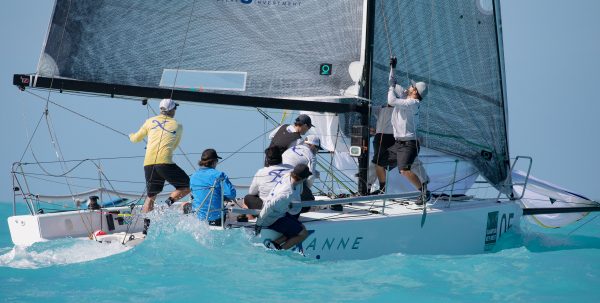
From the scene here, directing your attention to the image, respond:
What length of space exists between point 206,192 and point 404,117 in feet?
8.85

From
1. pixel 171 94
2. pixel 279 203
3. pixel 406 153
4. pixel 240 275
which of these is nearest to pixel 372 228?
pixel 279 203

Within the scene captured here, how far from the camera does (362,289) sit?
7012mm

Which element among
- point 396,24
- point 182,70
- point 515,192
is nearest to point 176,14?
point 182,70

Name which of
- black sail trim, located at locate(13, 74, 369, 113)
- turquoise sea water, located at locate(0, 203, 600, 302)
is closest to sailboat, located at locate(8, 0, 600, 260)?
black sail trim, located at locate(13, 74, 369, 113)

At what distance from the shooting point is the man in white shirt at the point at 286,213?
7664 mm

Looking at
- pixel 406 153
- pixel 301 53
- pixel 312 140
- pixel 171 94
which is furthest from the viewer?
pixel 406 153

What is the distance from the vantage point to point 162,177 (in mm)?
8969

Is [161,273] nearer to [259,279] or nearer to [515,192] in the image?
[259,279]

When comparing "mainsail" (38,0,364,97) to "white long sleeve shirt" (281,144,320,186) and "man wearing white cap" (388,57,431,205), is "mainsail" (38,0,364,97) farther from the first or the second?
"white long sleeve shirt" (281,144,320,186)

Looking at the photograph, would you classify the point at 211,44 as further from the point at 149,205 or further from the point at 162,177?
the point at 149,205

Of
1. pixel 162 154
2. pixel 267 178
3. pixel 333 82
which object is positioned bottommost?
pixel 267 178

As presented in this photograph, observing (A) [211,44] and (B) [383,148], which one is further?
(B) [383,148]

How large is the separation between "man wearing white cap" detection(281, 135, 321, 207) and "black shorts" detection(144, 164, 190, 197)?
1.06m

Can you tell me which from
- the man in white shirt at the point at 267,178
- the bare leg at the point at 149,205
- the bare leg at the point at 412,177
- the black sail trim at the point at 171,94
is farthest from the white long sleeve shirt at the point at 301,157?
the bare leg at the point at 149,205
